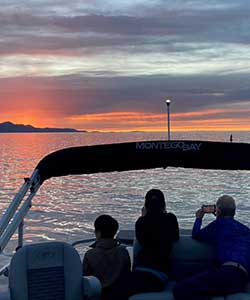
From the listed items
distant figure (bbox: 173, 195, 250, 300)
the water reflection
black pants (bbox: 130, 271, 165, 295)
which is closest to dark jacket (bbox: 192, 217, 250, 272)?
distant figure (bbox: 173, 195, 250, 300)

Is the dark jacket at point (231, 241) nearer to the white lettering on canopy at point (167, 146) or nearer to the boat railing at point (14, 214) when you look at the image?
the white lettering on canopy at point (167, 146)

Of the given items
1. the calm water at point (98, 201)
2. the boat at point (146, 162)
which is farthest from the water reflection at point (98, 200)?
the boat at point (146, 162)

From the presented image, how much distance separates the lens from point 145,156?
719 cm

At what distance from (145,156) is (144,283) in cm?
140

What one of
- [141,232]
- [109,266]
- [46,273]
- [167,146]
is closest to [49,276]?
[46,273]

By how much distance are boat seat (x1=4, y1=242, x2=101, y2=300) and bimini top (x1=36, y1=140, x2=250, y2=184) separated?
1589 millimetres

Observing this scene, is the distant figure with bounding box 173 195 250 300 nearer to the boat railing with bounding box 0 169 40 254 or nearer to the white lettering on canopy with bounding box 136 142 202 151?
the white lettering on canopy with bounding box 136 142 202 151

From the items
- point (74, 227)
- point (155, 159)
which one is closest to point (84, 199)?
point (74, 227)

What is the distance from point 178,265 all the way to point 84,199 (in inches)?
966

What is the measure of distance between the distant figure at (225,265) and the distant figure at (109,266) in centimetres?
47

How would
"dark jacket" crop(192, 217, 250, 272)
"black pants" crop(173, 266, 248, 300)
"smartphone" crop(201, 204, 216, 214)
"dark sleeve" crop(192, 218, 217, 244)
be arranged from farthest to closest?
"smartphone" crop(201, 204, 216, 214) → "dark sleeve" crop(192, 218, 217, 244) → "dark jacket" crop(192, 217, 250, 272) → "black pants" crop(173, 266, 248, 300)

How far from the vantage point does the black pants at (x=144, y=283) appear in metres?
6.31

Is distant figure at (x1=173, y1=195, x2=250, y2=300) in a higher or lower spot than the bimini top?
lower

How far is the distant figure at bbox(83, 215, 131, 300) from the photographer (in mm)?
6125
